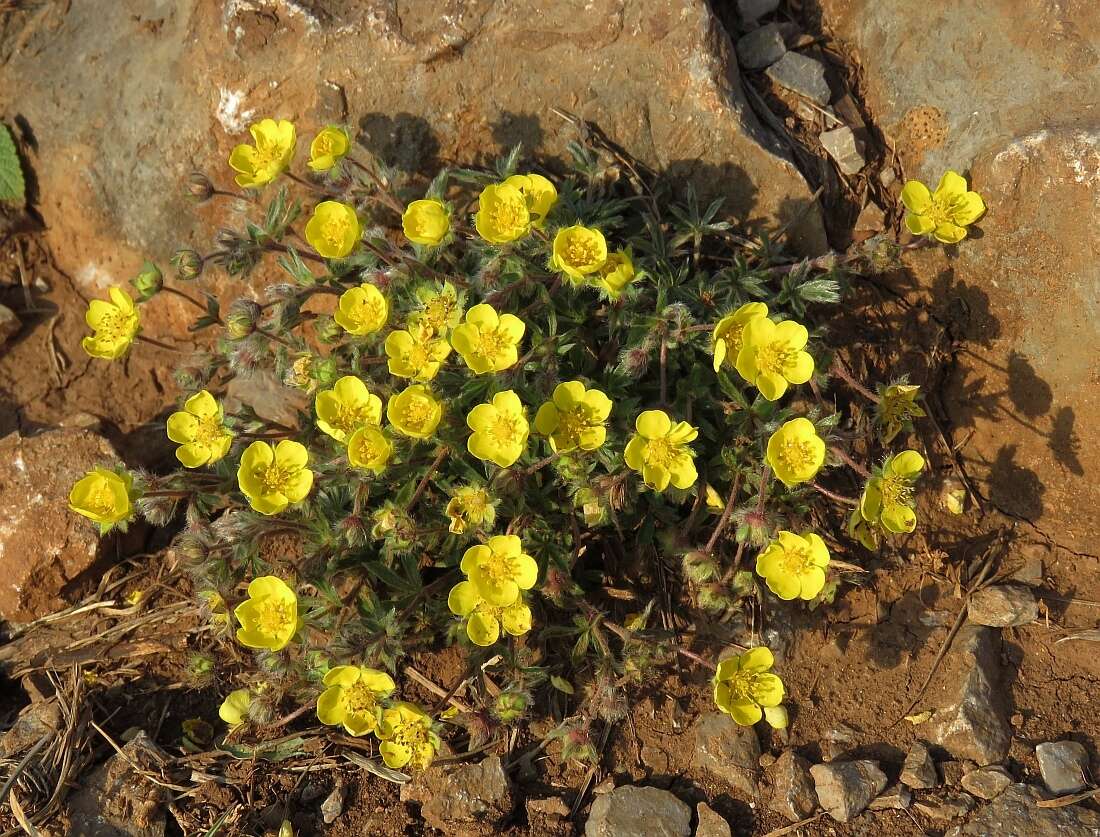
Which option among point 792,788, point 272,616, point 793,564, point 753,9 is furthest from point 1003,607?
point 753,9

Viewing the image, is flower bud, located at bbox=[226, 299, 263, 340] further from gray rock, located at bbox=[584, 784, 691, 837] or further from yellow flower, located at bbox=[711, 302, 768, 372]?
gray rock, located at bbox=[584, 784, 691, 837]

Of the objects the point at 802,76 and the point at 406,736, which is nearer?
the point at 406,736

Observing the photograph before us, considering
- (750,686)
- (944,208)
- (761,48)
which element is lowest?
(750,686)

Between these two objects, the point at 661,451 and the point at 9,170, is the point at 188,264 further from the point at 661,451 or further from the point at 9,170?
the point at 661,451

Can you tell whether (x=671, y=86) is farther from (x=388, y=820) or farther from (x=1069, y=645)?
(x=388, y=820)

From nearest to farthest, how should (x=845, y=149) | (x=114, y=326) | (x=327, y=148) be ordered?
1. (x=327, y=148)
2. (x=114, y=326)
3. (x=845, y=149)

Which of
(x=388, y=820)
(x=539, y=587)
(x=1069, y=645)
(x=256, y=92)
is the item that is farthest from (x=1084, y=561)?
(x=256, y=92)
